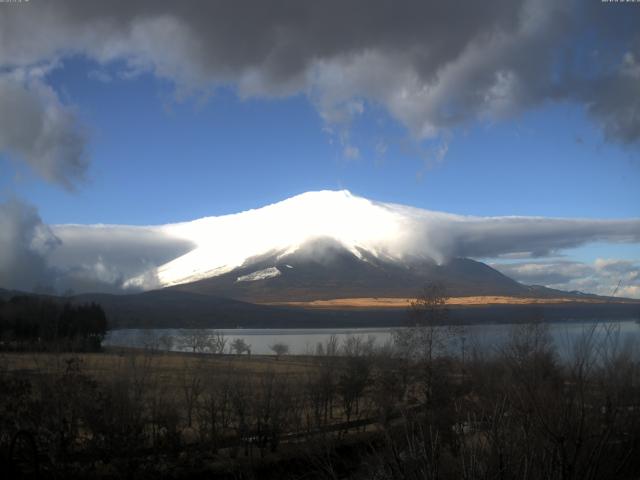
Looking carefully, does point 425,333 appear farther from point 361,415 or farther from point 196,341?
point 196,341

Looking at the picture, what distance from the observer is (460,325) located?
5406 cm

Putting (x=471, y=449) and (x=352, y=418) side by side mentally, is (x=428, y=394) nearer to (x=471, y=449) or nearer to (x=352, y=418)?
(x=352, y=418)

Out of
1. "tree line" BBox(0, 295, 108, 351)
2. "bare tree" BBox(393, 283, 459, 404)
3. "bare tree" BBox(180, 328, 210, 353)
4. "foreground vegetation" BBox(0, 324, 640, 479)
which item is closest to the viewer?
"foreground vegetation" BBox(0, 324, 640, 479)

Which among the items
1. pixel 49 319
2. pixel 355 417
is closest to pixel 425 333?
pixel 355 417

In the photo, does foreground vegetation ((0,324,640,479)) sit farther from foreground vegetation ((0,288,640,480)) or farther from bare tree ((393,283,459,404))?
bare tree ((393,283,459,404))

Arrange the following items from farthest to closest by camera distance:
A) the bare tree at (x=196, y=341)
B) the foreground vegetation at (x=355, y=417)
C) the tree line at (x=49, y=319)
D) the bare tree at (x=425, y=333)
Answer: the bare tree at (x=196, y=341) → the tree line at (x=49, y=319) → the bare tree at (x=425, y=333) → the foreground vegetation at (x=355, y=417)

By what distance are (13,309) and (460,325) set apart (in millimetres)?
71309

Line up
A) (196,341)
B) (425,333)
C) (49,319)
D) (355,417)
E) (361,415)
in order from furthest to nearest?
(196,341) → (49,319) → (425,333) → (355,417) → (361,415)

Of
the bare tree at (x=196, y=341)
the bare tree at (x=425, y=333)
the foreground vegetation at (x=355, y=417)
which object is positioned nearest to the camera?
the foreground vegetation at (x=355, y=417)

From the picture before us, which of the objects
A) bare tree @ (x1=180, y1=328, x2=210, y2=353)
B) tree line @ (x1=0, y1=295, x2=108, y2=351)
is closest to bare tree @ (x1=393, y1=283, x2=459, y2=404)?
tree line @ (x1=0, y1=295, x2=108, y2=351)

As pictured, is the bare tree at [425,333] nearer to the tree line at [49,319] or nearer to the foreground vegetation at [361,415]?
the foreground vegetation at [361,415]

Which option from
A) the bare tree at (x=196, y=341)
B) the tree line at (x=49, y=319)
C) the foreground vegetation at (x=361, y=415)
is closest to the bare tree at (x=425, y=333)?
the foreground vegetation at (x=361, y=415)

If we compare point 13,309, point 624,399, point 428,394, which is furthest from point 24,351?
point 13,309

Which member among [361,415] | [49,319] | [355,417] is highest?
[49,319]
